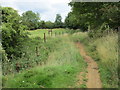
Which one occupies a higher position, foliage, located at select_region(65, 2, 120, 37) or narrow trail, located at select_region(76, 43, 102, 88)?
foliage, located at select_region(65, 2, 120, 37)

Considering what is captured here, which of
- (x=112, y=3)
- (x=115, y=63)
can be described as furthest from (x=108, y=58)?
(x=112, y=3)

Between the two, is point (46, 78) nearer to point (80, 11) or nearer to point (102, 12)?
point (102, 12)

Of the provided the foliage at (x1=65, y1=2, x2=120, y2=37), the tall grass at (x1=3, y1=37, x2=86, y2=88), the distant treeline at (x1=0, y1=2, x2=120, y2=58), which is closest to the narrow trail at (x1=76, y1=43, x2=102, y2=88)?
the tall grass at (x1=3, y1=37, x2=86, y2=88)

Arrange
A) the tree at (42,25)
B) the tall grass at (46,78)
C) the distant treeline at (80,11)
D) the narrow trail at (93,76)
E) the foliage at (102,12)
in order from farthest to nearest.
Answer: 1. the tree at (42,25)
2. the foliage at (102,12)
3. the distant treeline at (80,11)
4. the narrow trail at (93,76)
5. the tall grass at (46,78)

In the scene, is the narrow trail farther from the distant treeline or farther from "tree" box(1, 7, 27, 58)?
"tree" box(1, 7, 27, 58)

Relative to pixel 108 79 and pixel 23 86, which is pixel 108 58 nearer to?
pixel 108 79

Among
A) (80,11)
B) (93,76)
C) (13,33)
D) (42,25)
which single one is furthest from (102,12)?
(42,25)

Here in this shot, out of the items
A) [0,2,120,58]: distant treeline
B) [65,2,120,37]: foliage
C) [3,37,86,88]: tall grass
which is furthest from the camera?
[65,2,120,37]: foliage

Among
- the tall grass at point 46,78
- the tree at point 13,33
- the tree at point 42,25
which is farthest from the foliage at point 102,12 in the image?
the tree at point 42,25

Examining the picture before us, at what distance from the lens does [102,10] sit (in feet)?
49.1

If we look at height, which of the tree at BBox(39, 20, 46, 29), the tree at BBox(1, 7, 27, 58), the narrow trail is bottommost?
the narrow trail

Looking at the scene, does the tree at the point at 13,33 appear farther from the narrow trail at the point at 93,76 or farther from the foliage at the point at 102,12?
the narrow trail at the point at 93,76

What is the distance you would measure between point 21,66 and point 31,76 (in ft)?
7.58

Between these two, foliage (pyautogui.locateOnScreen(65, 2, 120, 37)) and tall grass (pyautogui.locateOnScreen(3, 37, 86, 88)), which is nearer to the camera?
tall grass (pyautogui.locateOnScreen(3, 37, 86, 88))
